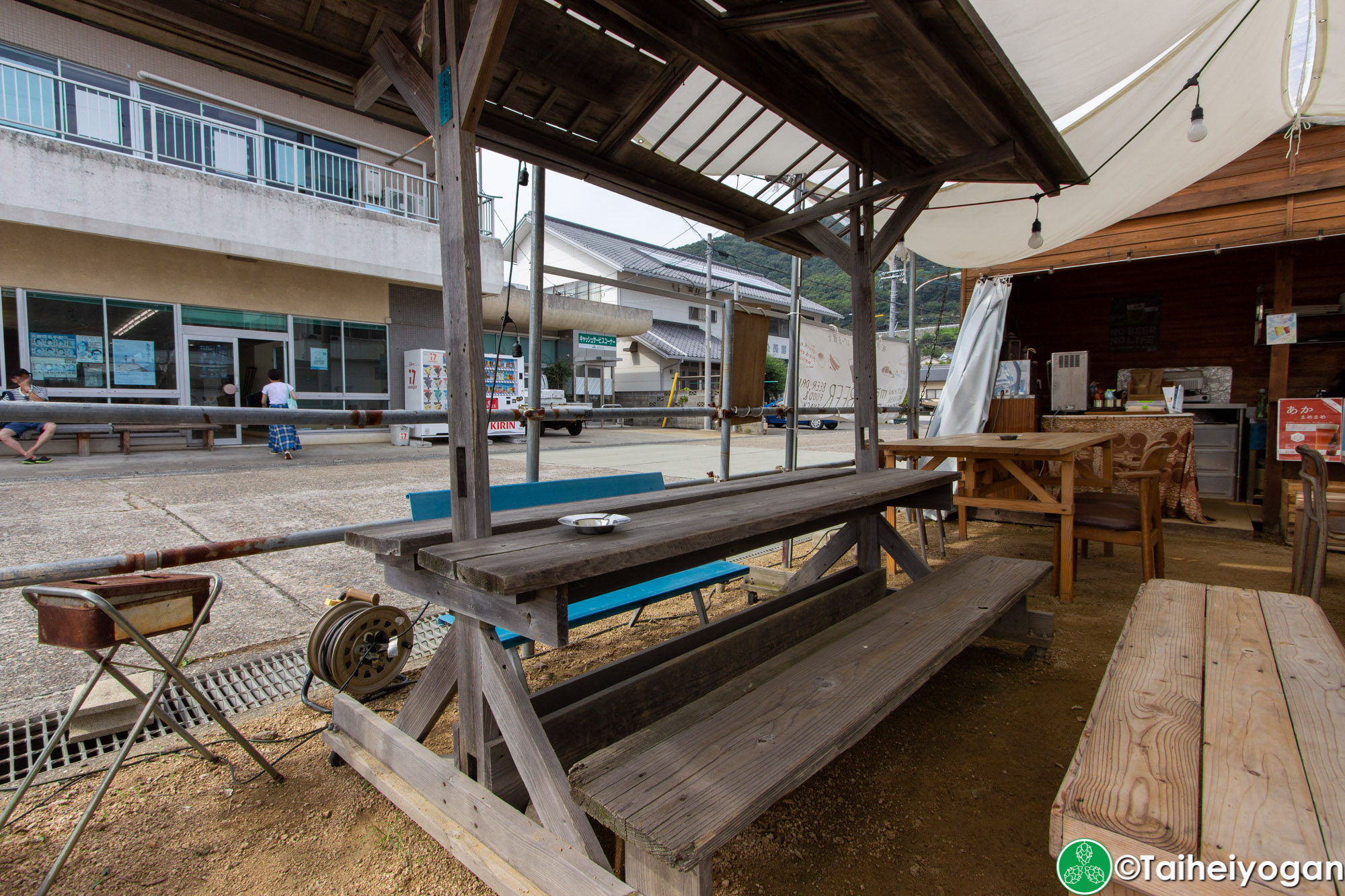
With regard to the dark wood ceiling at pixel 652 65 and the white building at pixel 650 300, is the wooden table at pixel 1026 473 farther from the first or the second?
the white building at pixel 650 300

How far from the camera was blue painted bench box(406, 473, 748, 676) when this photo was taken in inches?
89.8

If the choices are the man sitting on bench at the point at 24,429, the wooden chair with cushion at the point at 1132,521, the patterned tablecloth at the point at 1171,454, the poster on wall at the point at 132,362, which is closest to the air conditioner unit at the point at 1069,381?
the patterned tablecloth at the point at 1171,454

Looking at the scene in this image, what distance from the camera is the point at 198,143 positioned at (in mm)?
10773

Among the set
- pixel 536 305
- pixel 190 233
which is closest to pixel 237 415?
pixel 536 305

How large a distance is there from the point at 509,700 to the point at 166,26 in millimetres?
2037

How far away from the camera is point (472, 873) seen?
4.96ft

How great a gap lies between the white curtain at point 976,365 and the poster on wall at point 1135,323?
1868 mm

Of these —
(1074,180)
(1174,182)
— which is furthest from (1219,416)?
(1074,180)

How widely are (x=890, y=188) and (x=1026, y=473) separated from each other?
2.44m

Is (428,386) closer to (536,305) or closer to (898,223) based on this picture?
(536,305)

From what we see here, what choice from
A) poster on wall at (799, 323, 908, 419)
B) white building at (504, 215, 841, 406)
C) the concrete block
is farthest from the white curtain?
white building at (504, 215, 841, 406)

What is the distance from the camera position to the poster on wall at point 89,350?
10.0m

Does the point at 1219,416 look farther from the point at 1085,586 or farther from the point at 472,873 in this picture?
the point at 472,873

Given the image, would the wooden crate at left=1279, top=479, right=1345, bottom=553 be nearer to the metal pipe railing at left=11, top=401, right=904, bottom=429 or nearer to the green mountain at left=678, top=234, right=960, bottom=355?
the metal pipe railing at left=11, top=401, right=904, bottom=429
